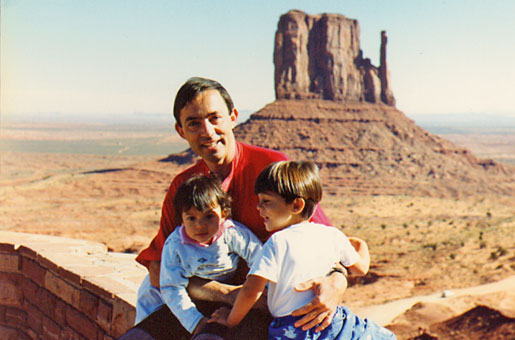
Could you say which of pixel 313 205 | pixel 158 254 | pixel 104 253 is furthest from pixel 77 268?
pixel 313 205

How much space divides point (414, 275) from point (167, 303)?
12.9 meters

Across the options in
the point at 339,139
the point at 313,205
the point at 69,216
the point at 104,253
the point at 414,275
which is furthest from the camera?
the point at 339,139

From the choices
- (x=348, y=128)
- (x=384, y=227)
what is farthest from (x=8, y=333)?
(x=348, y=128)

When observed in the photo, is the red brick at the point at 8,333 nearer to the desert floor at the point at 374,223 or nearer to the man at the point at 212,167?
the man at the point at 212,167

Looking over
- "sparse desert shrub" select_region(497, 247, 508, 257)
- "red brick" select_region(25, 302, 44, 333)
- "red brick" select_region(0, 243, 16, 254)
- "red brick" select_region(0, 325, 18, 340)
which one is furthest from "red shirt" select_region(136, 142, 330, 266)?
"sparse desert shrub" select_region(497, 247, 508, 257)

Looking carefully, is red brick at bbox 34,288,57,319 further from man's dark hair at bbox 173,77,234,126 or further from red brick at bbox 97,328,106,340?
man's dark hair at bbox 173,77,234,126

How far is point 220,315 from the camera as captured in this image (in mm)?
2357

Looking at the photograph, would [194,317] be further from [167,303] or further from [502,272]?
[502,272]

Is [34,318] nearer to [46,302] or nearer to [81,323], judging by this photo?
[46,302]

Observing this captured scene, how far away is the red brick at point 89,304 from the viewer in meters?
3.74

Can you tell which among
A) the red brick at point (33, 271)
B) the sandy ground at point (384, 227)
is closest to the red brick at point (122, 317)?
the red brick at point (33, 271)

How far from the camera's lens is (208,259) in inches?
98.9

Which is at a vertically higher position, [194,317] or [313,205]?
[313,205]

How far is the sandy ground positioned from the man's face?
5.36 m
